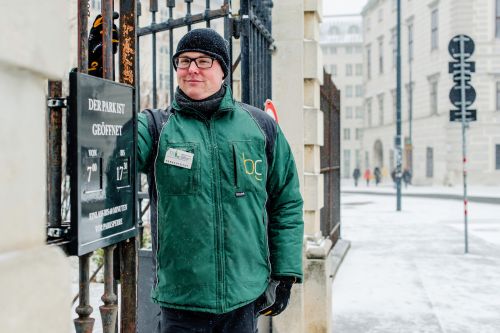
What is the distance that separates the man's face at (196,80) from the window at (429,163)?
37326 mm

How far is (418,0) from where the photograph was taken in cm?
3981

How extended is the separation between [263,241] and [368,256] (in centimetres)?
698

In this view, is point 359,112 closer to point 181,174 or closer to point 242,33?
point 242,33

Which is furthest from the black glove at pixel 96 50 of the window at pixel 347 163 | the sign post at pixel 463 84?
the window at pixel 347 163

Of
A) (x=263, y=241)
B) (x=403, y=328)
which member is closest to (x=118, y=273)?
(x=263, y=241)

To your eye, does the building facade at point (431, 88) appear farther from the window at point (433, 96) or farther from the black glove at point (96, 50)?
the black glove at point (96, 50)

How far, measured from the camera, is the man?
2.42 metres

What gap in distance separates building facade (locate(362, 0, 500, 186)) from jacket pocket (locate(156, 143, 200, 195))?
33.1 meters

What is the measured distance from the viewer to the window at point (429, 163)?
3827 cm

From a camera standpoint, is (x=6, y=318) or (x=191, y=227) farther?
(x=191, y=227)

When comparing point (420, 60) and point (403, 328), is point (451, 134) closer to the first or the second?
point (420, 60)

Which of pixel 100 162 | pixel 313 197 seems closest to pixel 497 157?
pixel 313 197

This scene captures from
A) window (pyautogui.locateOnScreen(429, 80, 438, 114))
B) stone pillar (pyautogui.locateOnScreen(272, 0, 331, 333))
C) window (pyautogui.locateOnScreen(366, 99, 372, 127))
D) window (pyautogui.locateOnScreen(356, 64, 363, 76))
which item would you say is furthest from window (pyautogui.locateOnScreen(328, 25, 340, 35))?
stone pillar (pyautogui.locateOnScreen(272, 0, 331, 333))

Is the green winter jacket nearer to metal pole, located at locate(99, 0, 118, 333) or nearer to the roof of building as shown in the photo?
metal pole, located at locate(99, 0, 118, 333)
